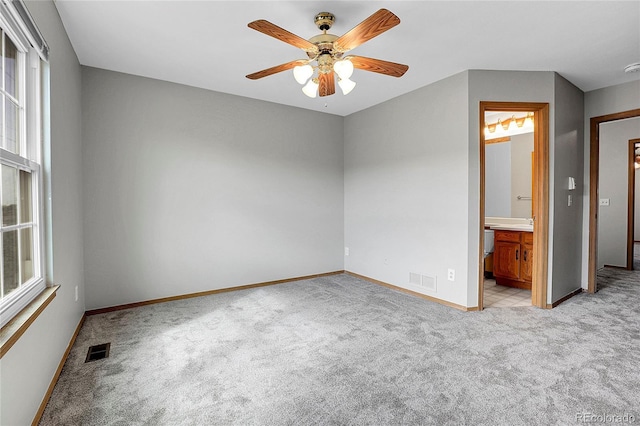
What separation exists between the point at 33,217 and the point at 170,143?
1881 mm

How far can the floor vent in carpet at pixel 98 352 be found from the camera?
7.58 ft

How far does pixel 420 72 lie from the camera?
329cm

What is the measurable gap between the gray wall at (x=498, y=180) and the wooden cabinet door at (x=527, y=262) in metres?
1.03

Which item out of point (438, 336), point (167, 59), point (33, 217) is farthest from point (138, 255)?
point (438, 336)

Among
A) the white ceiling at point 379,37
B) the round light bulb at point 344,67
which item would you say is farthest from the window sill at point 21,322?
the round light bulb at point 344,67

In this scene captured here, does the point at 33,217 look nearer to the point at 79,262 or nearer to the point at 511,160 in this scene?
the point at 79,262

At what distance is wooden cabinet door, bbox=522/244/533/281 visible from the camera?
12.9 feet

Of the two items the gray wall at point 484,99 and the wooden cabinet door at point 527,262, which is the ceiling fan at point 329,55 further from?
the wooden cabinet door at point 527,262

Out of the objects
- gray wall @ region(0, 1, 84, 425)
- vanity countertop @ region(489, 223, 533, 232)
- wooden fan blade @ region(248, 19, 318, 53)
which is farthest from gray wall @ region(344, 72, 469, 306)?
gray wall @ region(0, 1, 84, 425)

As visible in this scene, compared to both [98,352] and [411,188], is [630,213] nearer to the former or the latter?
[411,188]

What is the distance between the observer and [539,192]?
11.1 ft

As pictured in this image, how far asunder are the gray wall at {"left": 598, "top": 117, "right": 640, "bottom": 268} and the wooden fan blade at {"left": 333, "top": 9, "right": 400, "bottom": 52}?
550cm

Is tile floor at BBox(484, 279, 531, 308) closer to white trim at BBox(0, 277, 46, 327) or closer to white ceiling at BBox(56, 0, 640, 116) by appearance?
white ceiling at BBox(56, 0, 640, 116)

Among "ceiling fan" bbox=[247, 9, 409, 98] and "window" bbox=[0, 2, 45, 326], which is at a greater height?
"ceiling fan" bbox=[247, 9, 409, 98]
